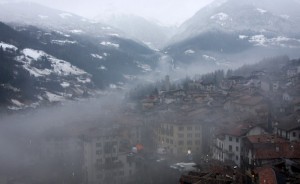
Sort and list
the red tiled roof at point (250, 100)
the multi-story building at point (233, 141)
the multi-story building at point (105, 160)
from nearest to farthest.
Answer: the multi-story building at point (233, 141)
the multi-story building at point (105, 160)
the red tiled roof at point (250, 100)

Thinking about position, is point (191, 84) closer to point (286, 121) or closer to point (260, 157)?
point (286, 121)

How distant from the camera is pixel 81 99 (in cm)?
15225

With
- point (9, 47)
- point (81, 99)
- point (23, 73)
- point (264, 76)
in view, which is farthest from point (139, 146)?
point (9, 47)

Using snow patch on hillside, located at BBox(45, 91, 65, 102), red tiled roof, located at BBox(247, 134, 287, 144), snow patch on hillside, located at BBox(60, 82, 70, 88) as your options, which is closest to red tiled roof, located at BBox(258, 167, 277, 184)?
red tiled roof, located at BBox(247, 134, 287, 144)

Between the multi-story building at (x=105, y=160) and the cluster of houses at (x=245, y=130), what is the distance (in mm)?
10116

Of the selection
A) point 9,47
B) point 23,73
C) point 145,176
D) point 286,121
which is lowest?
point 145,176

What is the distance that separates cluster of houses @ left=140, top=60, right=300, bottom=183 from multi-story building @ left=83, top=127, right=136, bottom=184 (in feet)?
33.2

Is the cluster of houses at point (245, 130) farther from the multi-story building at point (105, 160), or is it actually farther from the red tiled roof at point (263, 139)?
the multi-story building at point (105, 160)

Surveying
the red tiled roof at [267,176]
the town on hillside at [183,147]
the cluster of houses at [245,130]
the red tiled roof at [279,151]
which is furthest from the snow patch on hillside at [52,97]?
the red tiled roof at [267,176]

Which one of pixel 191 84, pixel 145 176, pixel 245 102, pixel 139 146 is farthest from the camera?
pixel 191 84

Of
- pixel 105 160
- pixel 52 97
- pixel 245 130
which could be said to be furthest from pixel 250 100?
pixel 52 97

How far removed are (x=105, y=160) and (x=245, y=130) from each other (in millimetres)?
19721

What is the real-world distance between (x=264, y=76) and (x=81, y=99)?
74.8 m

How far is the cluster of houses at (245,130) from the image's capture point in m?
38.3
